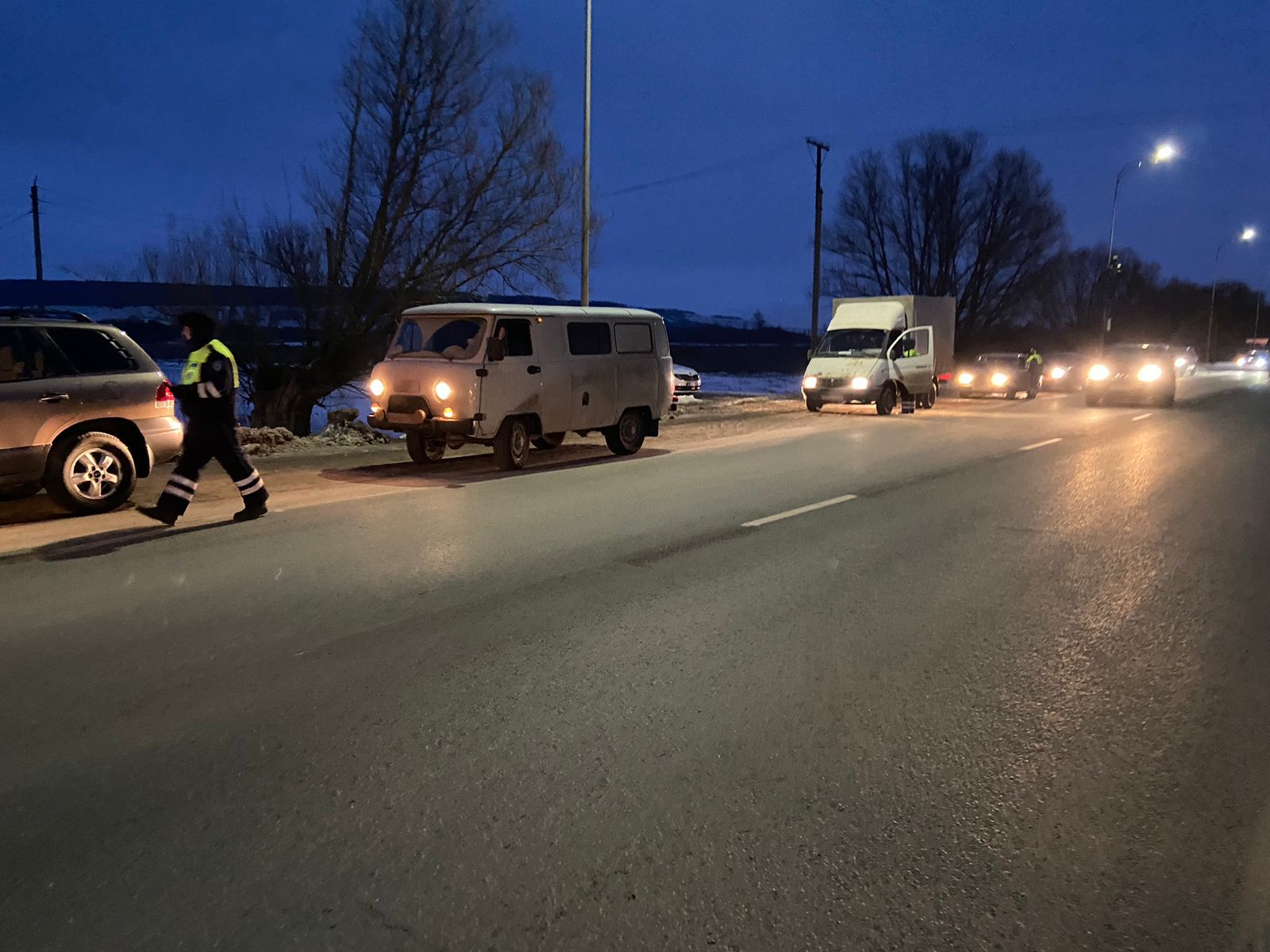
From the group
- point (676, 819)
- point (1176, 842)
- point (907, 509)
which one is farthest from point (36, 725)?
point (907, 509)

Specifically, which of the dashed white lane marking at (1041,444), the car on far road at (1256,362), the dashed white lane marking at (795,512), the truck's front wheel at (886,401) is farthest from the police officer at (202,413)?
the car on far road at (1256,362)

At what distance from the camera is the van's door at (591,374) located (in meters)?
12.7

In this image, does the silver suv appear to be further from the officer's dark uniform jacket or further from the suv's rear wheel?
the officer's dark uniform jacket

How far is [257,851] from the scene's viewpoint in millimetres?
3084

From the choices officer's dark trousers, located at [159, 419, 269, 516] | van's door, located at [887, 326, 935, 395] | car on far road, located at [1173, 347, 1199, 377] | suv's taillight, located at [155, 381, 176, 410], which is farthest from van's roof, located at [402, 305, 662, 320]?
car on far road, located at [1173, 347, 1199, 377]

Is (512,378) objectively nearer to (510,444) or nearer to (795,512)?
(510,444)

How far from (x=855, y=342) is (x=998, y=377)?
9.06 m

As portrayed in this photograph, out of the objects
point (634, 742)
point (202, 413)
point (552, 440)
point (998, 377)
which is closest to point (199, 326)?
point (202, 413)

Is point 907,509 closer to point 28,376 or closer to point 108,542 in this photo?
point 108,542

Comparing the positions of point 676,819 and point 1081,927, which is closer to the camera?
point 1081,927

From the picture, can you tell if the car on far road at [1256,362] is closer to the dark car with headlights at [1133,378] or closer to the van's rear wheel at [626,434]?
the dark car with headlights at [1133,378]

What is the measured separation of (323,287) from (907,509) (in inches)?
596

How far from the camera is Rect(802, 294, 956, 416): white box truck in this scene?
21.4 meters

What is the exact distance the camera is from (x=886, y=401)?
2162 centimetres
